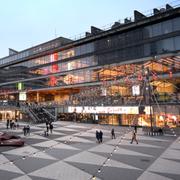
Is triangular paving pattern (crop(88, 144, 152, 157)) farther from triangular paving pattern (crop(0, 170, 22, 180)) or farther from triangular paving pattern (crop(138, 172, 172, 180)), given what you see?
triangular paving pattern (crop(0, 170, 22, 180))

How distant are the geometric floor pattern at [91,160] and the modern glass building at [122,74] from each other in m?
11.4

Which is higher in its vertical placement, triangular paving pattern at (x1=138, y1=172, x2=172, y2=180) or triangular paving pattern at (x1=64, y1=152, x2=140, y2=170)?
triangular paving pattern at (x1=64, y1=152, x2=140, y2=170)

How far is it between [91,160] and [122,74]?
35.6 meters

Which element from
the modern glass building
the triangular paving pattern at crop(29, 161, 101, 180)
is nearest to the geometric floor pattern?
the triangular paving pattern at crop(29, 161, 101, 180)

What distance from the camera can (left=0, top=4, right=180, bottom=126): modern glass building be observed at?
4228cm

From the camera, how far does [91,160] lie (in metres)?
21.3

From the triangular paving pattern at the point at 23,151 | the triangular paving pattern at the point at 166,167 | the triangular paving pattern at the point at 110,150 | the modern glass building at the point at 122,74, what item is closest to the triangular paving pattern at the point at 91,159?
the triangular paving pattern at the point at 166,167

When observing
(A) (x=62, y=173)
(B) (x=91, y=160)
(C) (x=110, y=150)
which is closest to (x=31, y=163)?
(A) (x=62, y=173)

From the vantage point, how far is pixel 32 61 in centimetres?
8319

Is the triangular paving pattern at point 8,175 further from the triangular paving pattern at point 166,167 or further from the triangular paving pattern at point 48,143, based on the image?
the triangular paving pattern at point 48,143

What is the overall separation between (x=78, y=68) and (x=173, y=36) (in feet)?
84.3

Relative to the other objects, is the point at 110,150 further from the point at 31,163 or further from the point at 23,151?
the point at 23,151

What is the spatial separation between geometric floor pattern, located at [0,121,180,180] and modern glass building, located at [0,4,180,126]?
1141 centimetres

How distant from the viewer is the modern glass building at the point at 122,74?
4228cm
